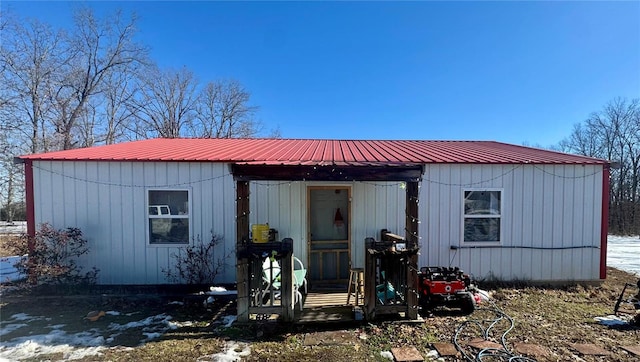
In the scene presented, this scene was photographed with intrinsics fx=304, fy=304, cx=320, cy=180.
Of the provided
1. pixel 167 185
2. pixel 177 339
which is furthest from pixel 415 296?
pixel 167 185

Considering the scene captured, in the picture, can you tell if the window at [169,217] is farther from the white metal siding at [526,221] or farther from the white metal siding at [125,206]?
the white metal siding at [526,221]

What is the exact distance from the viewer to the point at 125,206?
6156mm

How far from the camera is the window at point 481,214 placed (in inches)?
255

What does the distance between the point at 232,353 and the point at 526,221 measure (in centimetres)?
625

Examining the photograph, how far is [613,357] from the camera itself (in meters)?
3.62

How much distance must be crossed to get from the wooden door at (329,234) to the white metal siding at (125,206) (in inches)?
66.0

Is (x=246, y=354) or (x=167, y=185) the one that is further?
(x=167, y=185)

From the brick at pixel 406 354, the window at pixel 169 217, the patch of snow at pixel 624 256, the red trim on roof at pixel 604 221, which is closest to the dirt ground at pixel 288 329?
the brick at pixel 406 354

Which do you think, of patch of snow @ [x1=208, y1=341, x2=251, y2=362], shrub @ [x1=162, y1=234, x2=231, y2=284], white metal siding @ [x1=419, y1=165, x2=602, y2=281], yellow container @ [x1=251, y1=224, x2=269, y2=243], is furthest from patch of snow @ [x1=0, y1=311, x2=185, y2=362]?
white metal siding @ [x1=419, y1=165, x2=602, y2=281]

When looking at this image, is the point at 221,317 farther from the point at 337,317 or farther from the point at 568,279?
the point at 568,279

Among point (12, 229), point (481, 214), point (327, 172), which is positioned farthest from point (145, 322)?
point (12, 229)

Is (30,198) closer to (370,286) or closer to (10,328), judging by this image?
(10,328)

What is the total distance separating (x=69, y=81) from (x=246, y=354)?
2052 cm

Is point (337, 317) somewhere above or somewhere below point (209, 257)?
below
